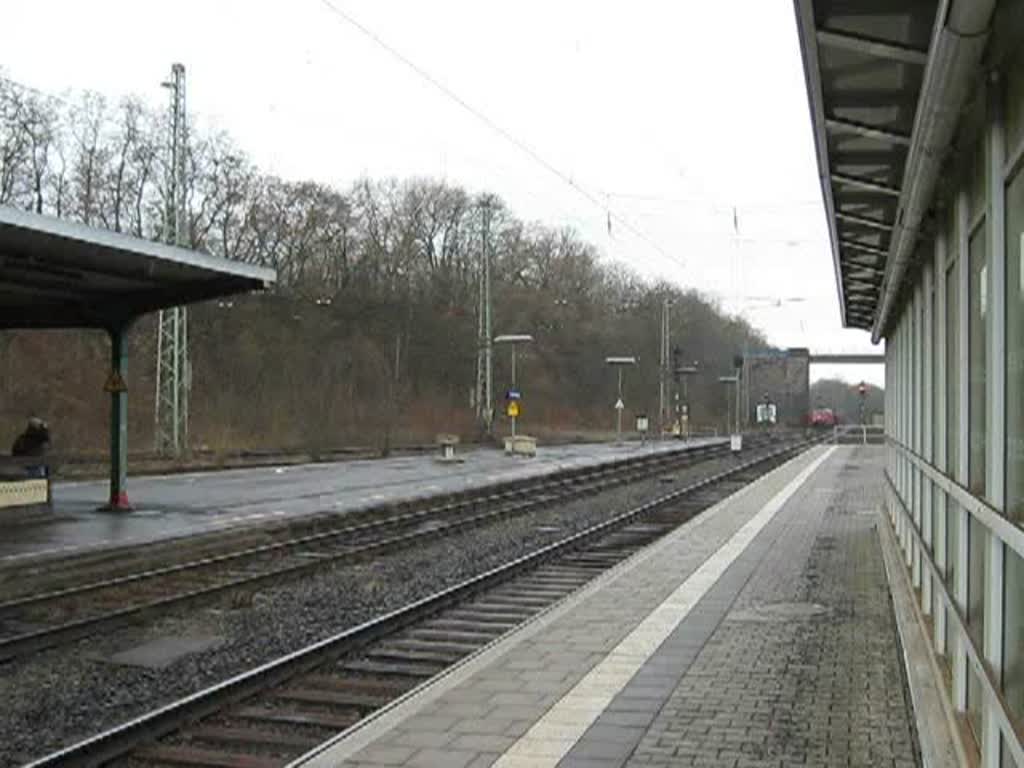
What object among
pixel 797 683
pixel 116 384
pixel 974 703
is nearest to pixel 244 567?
pixel 116 384

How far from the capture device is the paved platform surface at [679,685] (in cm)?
593

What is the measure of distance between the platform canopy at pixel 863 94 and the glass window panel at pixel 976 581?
1630 mm

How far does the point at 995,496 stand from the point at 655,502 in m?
21.5

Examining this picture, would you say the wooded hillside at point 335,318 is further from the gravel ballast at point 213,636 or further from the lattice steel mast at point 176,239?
the gravel ballast at point 213,636

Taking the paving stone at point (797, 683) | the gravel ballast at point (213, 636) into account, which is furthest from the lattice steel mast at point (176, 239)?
the paving stone at point (797, 683)

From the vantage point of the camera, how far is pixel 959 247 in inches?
215

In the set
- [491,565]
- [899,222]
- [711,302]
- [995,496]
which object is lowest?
[491,565]

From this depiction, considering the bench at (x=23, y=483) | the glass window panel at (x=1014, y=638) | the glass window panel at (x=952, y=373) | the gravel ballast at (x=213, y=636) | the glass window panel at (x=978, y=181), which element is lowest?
the gravel ballast at (x=213, y=636)

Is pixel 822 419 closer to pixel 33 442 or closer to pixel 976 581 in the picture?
pixel 33 442

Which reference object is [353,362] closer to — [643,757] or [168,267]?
[168,267]

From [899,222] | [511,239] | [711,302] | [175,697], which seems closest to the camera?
[899,222]

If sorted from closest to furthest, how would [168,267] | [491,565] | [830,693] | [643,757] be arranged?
[643,757] < [830,693] < [491,565] < [168,267]

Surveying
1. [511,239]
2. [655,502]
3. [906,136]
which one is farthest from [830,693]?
[511,239]

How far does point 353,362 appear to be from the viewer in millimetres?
63406
